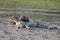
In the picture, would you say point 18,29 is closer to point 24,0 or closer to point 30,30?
point 30,30

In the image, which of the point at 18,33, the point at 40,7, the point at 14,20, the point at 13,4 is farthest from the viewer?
the point at 13,4

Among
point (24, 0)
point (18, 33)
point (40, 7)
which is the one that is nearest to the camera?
point (18, 33)

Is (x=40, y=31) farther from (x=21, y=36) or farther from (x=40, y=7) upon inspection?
(x=40, y=7)

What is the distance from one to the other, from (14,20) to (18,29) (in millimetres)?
2028

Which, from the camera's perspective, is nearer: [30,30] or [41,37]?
[41,37]

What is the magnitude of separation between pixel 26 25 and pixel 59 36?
3481 mm

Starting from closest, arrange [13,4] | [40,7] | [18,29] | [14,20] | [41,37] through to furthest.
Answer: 1. [41,37]
2. [18,29]
3. [14,20]
4. [40,7]
5. [13,4]

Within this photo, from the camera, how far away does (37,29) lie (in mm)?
21391

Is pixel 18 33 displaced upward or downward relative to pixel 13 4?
upward

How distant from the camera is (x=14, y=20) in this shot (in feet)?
76.0

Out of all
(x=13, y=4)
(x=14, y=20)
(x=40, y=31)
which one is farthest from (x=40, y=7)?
(x=40, y=31)

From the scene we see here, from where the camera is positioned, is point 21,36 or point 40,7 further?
point 40,7

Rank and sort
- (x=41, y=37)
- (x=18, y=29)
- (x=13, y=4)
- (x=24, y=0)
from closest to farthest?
1. (x=41, y=37)
2. (x=18, y=29)
3. (x=13, y=4)
4. (x=24, y=0)

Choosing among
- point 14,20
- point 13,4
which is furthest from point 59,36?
point 13,4
